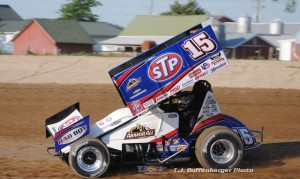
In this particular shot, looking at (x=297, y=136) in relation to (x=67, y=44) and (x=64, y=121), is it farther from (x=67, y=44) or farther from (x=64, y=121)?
(x=67, y=44)

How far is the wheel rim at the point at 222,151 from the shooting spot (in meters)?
8.39

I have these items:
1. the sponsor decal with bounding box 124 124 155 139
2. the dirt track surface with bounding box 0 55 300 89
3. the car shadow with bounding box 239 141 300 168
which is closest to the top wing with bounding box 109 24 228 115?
the sponsor decal with bounding box 124 124 155 139

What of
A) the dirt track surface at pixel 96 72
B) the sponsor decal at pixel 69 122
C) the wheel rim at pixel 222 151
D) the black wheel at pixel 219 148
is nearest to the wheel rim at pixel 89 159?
the sponsor decal at pixel 69 122

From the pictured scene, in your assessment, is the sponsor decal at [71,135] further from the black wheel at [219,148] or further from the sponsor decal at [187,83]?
the black wheel at [219,148]

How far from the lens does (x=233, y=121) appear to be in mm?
9070

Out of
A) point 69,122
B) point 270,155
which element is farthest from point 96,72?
point 69,122

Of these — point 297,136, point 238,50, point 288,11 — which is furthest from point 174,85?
point 238,50

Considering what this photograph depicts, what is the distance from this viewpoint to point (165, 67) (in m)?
8.20

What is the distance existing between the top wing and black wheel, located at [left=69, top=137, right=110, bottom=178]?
77cm

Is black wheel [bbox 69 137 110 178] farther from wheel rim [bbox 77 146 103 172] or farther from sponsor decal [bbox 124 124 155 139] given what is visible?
sponsor decal [bbox 124 124 155 139]

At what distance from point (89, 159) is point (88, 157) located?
0.11 ft

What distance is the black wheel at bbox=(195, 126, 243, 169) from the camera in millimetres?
8312

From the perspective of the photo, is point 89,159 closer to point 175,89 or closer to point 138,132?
point 138,132

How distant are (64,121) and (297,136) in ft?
19.3
